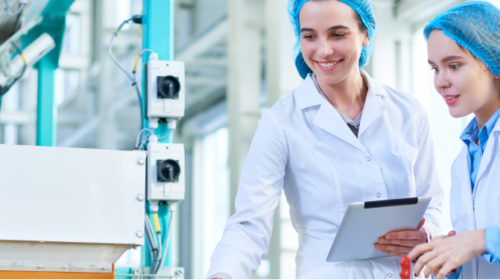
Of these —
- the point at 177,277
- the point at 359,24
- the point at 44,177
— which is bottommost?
the point at 177,277

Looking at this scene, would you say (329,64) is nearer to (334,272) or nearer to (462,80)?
(462,80)

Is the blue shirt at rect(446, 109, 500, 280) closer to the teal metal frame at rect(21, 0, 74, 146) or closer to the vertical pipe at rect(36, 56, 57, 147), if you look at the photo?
the teal metal frame at rect(21, 0, 74, 146)

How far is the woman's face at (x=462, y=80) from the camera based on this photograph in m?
1.21

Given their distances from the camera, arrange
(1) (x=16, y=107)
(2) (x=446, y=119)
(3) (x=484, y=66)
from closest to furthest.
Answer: (3) (x=484, y=66), (2) (x=446, y=119), (1) (x=16, y=107)

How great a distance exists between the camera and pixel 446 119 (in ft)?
12.1

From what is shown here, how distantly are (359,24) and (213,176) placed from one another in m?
7.71

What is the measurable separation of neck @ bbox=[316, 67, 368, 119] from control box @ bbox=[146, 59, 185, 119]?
0.65 meters

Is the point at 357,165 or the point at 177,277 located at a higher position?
the point at 357,165

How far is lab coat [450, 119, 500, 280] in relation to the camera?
119 cm

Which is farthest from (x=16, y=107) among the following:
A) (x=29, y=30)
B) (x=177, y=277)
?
(x=177, y=277)

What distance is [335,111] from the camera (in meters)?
1.46

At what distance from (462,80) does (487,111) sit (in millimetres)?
104

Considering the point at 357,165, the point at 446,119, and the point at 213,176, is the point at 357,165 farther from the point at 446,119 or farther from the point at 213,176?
the point at 213,176

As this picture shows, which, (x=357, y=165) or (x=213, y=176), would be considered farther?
(x=213, y=176)
